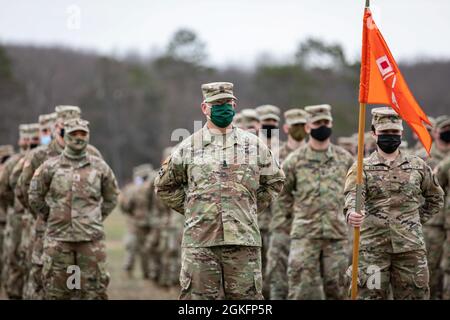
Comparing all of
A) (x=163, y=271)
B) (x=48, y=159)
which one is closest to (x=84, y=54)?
(x=163, y=271)

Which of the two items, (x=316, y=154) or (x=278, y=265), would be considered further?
(x=278, y=265)

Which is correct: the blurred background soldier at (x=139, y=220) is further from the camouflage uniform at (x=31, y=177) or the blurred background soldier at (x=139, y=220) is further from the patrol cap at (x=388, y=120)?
the patrol cap at (x=388, y=120)

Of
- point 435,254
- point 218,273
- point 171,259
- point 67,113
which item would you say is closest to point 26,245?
point 67,113

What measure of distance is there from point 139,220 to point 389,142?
43.9ft

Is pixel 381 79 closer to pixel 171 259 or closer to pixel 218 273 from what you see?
pixel 218 273

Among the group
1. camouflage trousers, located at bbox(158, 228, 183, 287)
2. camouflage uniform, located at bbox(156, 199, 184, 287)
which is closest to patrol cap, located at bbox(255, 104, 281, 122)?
camouflage uniform, located at bbox(156, 199, 184, 287)

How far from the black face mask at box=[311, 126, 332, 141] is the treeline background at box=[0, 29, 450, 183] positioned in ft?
134

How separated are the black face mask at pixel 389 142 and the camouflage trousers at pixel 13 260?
774 centimetres

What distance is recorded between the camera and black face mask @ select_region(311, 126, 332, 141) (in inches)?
493

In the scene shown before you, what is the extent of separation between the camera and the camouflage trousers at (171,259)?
65.2 feet

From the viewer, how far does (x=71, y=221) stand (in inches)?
467

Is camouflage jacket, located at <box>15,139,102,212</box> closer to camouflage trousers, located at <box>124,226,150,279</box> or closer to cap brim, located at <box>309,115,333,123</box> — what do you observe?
cap brim, located at <box>309,115,333,123</box>

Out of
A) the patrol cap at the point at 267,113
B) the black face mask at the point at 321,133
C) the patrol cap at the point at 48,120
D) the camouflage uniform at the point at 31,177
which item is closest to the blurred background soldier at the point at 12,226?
the patrol cap at the point at 48,120
